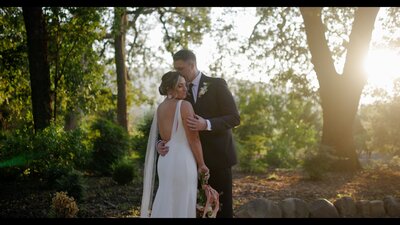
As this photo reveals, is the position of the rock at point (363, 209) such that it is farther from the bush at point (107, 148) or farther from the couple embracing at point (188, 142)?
the bush at point (107, 148)

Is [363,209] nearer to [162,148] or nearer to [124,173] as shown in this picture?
[162,148]

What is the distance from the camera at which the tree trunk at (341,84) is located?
13000 millimetres

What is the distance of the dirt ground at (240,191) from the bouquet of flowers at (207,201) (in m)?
2.84

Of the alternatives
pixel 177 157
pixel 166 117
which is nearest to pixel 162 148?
pixel 177 157

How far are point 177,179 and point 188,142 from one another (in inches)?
14.0

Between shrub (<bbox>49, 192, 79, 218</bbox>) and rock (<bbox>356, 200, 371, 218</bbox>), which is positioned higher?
shrub (<bbox>49, 192, 79, 218</bbox>)

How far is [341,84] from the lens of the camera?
43.2 feet

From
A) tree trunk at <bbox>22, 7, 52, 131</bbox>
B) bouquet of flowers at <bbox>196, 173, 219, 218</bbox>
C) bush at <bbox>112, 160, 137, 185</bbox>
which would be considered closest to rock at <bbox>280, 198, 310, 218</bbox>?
bouquet of flowers at <bbox>196, 173, 219, 218</bbox>

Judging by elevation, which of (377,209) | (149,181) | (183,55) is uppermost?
(183,55)

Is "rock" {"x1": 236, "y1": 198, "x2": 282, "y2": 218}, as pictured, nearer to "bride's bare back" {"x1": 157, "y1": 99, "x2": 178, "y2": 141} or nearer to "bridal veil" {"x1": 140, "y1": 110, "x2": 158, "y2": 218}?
"bridal veil" {"x1": 140, "y1": 110, "x2": 158, "y2": 218}

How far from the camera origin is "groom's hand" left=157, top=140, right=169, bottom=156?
4.52m
